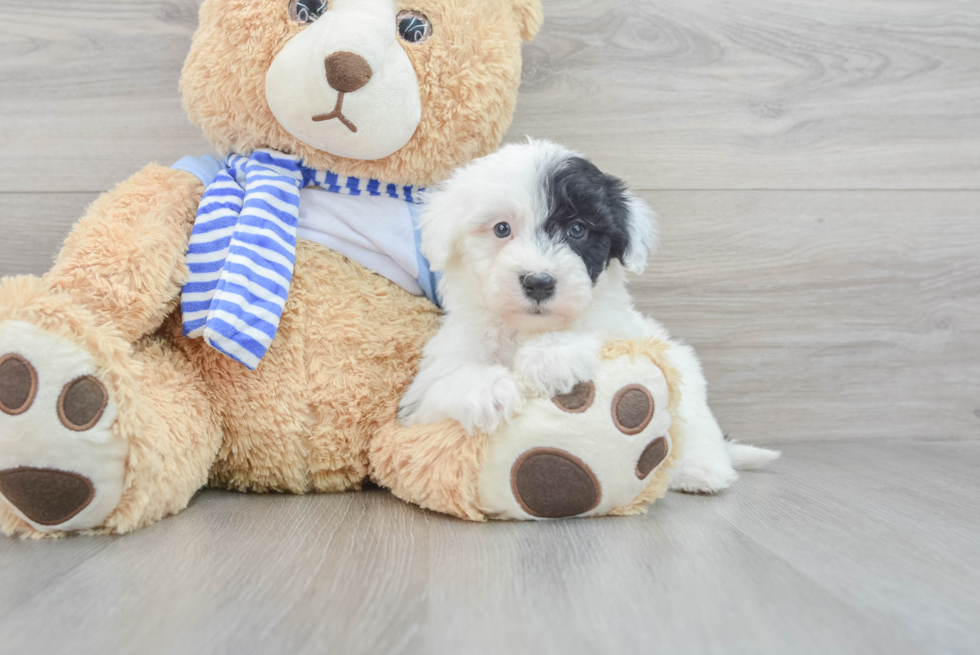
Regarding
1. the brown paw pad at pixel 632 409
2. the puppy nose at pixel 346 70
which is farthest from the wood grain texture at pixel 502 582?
the puppy nose at pixel 346 70

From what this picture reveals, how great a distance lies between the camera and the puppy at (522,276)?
42.8 inches

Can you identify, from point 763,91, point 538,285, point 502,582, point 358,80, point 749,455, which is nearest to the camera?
point 502,582

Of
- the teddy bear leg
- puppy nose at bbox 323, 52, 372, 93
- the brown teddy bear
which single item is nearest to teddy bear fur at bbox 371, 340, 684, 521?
the brown teddy bear

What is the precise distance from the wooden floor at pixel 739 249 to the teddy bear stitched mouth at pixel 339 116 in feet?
1.88

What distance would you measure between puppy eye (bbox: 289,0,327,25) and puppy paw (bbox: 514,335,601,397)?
2.31 ft

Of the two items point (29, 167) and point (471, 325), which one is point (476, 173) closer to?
point (471, 325)

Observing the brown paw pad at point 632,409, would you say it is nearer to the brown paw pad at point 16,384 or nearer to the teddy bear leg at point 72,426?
the teddy bear leg at point 72,426

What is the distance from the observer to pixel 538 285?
1076 mm

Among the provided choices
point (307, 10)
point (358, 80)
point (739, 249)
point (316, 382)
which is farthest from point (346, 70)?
point (739, 249)

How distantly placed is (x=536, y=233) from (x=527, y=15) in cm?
52

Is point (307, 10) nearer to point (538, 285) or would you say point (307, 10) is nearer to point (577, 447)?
point (538, 285)

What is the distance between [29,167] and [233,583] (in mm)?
1251

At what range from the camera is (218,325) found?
1117 millimetres

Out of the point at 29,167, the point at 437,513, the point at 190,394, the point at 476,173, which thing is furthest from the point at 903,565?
the point at 29,167
